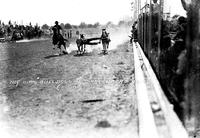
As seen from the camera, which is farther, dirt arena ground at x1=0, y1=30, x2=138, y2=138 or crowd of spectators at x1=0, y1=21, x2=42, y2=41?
crowd of spectators at x1=0, y1=21, x2=42, y2=41

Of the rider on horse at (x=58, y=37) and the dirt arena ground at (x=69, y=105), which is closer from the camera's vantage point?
the dirt arena ground at (x=69, y=105)

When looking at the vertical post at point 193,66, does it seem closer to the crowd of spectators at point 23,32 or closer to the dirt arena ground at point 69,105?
the dirt arena ground at point 69,105

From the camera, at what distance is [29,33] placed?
5838cm

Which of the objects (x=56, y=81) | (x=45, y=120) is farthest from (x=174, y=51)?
(x=56, y=81)

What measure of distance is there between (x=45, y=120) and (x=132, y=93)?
2659 millimetres

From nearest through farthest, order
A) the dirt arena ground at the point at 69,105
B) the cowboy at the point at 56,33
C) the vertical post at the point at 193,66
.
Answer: the vertical post at the point at 193,66, the dirt arena ground at the point at 69,105, the cowboy at the point at 56,33

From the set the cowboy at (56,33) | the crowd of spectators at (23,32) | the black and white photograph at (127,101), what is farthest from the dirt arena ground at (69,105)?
the crowd of spectators at (23,32)

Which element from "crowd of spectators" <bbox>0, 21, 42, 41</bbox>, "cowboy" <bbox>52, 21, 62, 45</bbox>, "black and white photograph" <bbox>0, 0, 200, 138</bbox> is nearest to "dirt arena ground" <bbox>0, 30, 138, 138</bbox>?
"black and white photograph" <bbox>0, 0, 200, 138</bbox>

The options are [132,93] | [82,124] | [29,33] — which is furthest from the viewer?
[29,33]

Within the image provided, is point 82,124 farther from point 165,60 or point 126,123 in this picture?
point 165,60

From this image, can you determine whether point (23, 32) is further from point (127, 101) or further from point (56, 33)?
point (127, 101)

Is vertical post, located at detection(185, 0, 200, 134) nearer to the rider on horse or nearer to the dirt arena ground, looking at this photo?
the dirt arena ground

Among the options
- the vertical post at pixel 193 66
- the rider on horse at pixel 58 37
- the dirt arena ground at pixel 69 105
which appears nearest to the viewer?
the vertical post at pixel 193 66

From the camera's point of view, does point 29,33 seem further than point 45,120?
Yes
